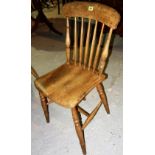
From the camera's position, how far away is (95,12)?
1.46m

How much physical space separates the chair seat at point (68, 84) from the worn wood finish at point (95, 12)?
0.37 metres

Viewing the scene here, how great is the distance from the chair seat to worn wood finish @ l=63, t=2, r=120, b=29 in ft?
1.21

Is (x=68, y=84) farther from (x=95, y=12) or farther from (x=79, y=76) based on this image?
(x=95, y=12)

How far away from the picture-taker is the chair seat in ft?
4.59

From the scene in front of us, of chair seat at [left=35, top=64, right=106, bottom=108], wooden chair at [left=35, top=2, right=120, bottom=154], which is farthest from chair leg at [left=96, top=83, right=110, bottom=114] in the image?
chair seat at [left=35, top=64, right=106, bottom=108]

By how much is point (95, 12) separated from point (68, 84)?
491 mm

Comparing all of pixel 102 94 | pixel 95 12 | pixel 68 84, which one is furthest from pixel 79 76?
pixel 95 12

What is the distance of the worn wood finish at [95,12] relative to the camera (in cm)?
135

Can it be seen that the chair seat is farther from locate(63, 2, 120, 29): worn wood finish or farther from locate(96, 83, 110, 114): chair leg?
locate(63, 2, 120, 29): worn wood finish

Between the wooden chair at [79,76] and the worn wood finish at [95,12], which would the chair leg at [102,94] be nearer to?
the wooden chair at [79,76]

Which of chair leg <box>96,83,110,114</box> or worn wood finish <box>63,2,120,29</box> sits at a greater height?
worn wood finish <box>63,2,120,29</box>
